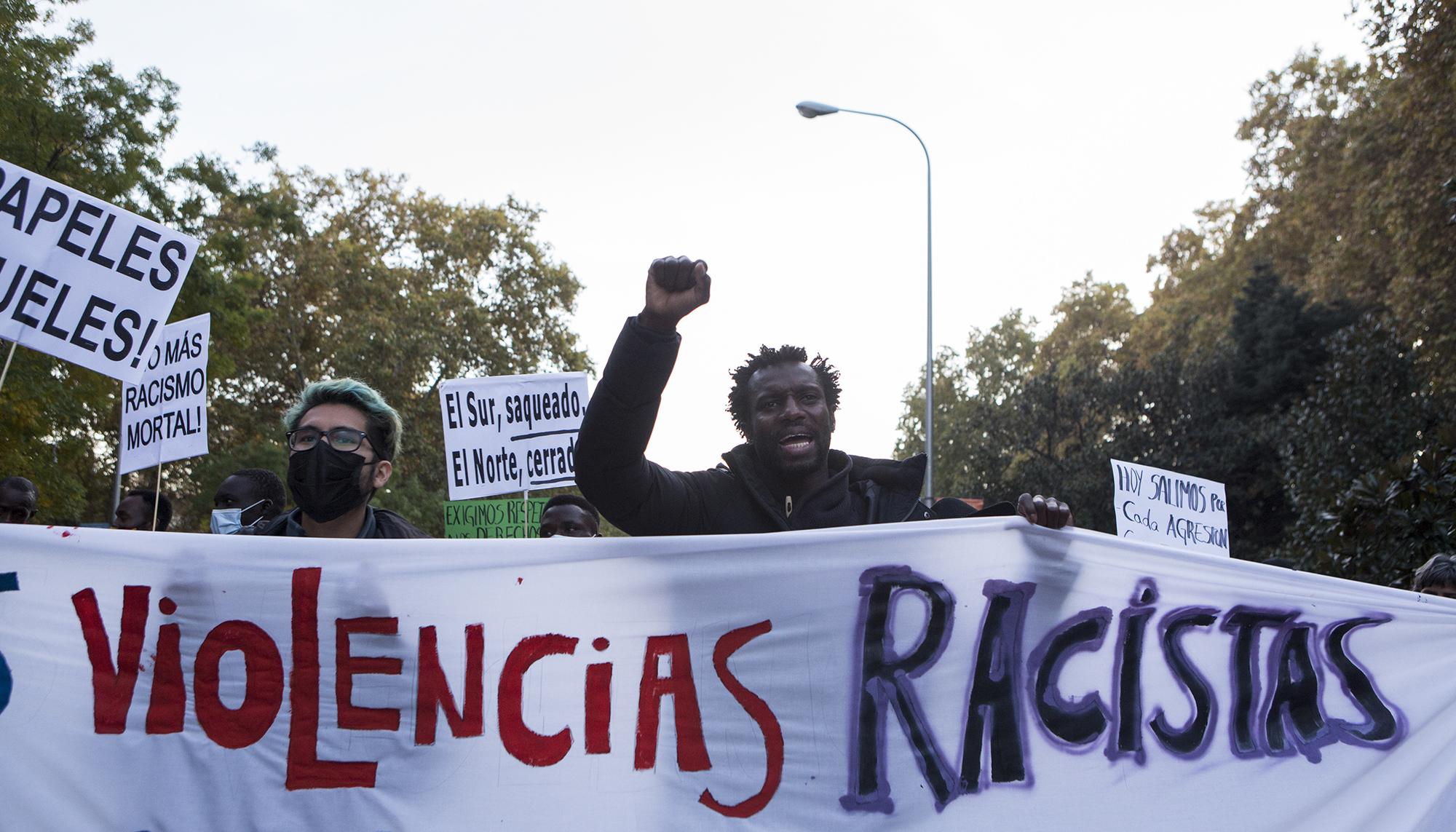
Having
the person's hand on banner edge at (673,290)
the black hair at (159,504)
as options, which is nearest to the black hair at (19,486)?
the black hair at (159,504)

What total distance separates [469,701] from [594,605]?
34cm

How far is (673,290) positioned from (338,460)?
1.06 metres

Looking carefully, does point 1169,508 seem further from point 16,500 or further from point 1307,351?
point 1307,351

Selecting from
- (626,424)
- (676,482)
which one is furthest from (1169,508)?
(626,424)

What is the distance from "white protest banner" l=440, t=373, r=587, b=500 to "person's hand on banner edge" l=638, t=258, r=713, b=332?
20.4 feet

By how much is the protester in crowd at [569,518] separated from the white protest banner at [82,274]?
1.78 meters

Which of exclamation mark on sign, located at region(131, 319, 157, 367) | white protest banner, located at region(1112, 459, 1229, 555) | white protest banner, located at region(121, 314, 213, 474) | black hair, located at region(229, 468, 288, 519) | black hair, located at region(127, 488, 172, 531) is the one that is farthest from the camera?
white protest banner, located at region(1112, 459, 1229, 555)

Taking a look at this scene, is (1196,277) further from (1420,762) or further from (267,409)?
(1420,762)

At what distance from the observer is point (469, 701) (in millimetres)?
2902

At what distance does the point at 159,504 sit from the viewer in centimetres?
789

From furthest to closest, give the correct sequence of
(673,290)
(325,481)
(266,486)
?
(266,486), (325,481), (673,290)

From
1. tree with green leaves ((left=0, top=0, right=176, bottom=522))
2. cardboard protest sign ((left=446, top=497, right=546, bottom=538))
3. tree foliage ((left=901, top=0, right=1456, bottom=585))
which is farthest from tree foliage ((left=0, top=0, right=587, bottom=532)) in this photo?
tree foliage ((left=901, top=0, right=1456, bottom=585))

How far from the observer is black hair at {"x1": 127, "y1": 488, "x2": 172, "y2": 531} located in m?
7.71

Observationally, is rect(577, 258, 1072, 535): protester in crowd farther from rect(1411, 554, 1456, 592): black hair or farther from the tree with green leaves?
the tree with green leaves
